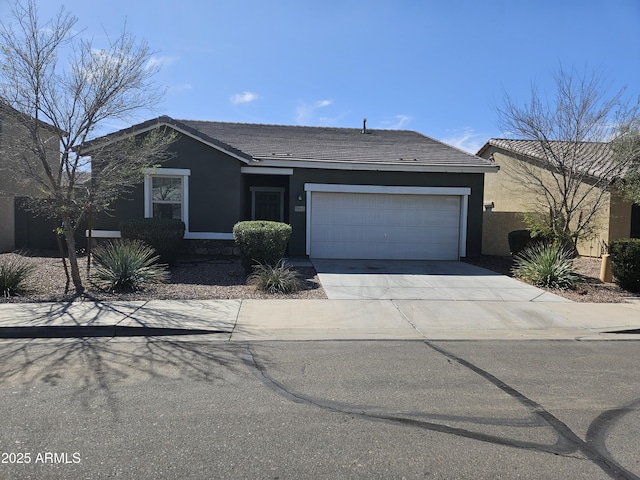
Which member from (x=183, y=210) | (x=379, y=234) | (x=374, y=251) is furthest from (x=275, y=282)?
(x=379, y=234)

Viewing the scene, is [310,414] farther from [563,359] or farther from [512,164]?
[512,164]

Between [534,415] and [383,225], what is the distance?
10.9m

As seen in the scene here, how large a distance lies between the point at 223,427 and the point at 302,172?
1124 centimetres

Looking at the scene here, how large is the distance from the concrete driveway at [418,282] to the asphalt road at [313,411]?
3.40 meters

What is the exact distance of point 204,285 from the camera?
33.7 feet

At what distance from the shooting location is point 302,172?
1436 cm

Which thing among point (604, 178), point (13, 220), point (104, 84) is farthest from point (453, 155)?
point (13, 220)

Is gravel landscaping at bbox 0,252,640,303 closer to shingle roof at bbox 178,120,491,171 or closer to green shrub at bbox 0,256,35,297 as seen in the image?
green shrub at bbox 0,256,35,297

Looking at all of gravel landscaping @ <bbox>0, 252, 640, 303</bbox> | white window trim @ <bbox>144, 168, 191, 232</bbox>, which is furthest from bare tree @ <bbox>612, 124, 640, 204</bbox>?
white window trim @ <bbox>144, 168, 191, 232</bbox>

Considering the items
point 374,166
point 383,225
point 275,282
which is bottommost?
point 275,282

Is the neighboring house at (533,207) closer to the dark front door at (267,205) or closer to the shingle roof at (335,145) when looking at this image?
the shingle roof at (335,145)

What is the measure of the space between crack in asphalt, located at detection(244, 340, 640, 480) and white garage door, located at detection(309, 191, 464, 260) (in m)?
9.70

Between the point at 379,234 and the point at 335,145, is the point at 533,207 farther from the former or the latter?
the point at 335,145

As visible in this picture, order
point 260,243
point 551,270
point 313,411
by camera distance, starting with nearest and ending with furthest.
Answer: point 313,411
point 260,243
point 551,270
